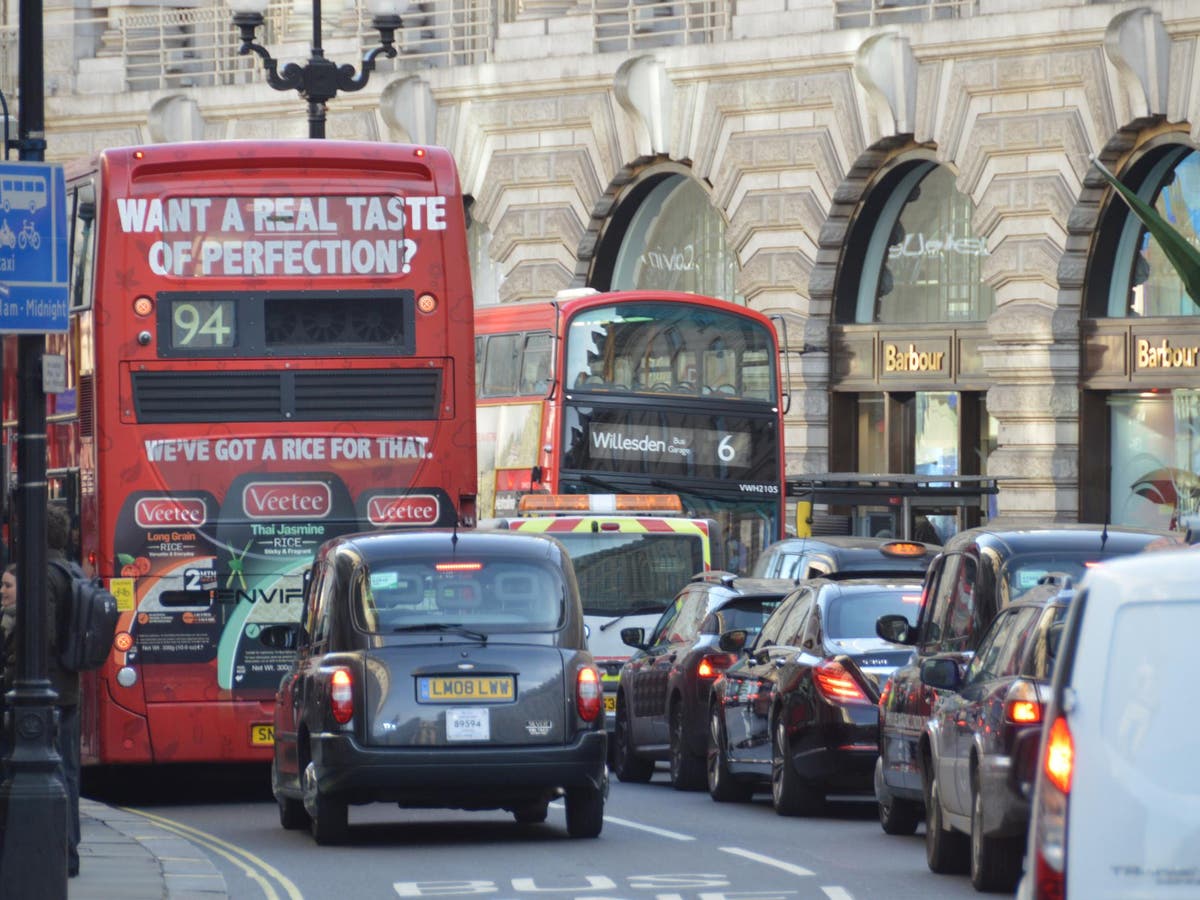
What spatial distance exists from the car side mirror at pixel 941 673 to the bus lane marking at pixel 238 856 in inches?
118

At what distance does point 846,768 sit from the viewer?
54.6 ft

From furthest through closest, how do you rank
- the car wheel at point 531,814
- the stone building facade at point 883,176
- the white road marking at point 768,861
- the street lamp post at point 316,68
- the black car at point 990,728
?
the stone building facade at point 883,176 → the street lamp post at point 316,68 → the car wheel at point 531,814 → the white road marking at point 768,861 → the black car at point 990,728

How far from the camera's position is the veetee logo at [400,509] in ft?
61.8

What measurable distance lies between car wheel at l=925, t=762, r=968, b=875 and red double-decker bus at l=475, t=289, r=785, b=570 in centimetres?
1499

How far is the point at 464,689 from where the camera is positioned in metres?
14.9

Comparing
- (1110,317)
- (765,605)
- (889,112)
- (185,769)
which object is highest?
(889,112)

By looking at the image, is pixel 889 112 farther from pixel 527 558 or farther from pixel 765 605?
pixel 527 558

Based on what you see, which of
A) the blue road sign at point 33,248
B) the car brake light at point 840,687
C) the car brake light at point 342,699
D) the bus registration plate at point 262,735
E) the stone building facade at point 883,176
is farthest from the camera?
the stone building facade at point 883,176

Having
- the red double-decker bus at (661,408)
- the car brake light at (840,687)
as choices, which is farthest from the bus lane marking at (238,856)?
the red double-decker bus at (661,408)

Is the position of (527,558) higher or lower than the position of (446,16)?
lower

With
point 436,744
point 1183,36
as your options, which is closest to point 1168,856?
point 436,744

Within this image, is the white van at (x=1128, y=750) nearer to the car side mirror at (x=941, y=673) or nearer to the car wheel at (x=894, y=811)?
the car side mirror at (x=941, y=673)

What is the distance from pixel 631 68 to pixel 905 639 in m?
23.2

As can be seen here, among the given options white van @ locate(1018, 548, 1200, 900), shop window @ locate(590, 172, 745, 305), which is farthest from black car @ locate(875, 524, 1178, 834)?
shop window @ locate(590, 172, 745, 305)
